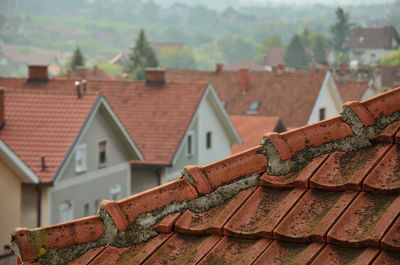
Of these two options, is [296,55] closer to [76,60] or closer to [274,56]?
[274,56]

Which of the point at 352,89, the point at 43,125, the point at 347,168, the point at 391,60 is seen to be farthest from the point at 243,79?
the point at 391,60

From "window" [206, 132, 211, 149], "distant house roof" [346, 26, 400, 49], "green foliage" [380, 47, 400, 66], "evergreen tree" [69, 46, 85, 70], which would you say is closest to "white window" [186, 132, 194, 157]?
"window" [206, 132, 211, 149]

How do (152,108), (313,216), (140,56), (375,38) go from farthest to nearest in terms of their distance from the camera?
(375,38), (140,56), (152,108), (313,216)

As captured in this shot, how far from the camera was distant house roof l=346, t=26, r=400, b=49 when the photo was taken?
6093 inches

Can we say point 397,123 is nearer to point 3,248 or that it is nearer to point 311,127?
point 311,127

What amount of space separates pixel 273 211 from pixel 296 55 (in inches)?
6372

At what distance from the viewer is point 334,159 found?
364 centimetres

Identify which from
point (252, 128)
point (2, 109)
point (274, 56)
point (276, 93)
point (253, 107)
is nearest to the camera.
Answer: point (2, 109)

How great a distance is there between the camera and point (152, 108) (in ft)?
102

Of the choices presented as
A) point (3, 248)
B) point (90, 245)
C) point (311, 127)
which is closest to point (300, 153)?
point (311, 127)

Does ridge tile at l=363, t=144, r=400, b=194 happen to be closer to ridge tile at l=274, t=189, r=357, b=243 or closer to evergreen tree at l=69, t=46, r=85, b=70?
ridge tile at l=274, t=189, r=357, b=243

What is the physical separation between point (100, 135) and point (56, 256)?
22.8m

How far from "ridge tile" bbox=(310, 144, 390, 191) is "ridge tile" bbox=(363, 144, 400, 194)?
3cm

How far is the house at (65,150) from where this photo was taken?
22.1 m
